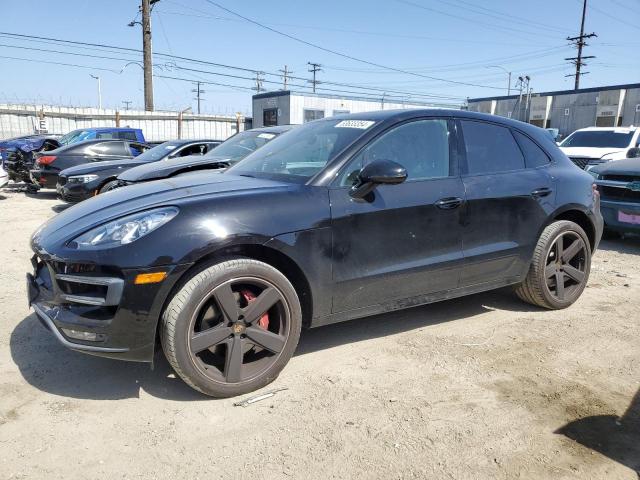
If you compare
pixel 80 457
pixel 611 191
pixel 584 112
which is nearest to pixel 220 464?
pixel 80 457

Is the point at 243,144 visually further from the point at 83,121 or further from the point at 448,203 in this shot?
the point at 83,121

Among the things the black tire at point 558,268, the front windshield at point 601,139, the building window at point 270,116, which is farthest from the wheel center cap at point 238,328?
the building window at point 270,116

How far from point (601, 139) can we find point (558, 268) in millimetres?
9631

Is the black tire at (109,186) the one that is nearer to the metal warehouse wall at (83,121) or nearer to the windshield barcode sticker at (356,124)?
the windshield barcode sticker at (356,124)

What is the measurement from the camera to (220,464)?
2.36 metres

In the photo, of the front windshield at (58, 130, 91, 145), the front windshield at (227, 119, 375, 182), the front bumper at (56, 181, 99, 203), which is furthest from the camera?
the front windshield at (58, 130, 91, 145)

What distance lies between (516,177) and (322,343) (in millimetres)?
2036

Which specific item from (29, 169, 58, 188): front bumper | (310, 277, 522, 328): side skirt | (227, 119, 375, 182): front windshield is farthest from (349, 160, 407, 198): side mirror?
(29, 169, 58, 188): front bumper

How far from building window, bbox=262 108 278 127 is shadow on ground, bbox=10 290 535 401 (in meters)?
37.3

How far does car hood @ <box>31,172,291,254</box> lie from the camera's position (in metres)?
2.86

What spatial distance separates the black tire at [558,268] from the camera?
4254 mm

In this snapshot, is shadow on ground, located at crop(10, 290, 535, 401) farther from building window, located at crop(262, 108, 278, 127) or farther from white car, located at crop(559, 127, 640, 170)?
building window, located at crop(262, 108, 278, 127)

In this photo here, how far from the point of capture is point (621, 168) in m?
7.22

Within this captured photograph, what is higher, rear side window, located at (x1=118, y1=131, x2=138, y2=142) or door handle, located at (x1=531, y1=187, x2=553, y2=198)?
rear side window, located at (x1=118, y1=131, x2=138, y2=142)
